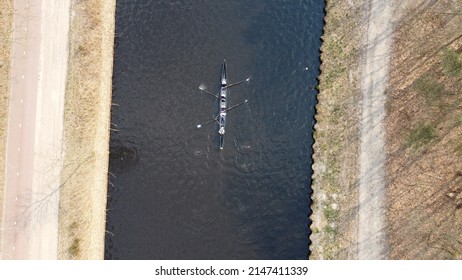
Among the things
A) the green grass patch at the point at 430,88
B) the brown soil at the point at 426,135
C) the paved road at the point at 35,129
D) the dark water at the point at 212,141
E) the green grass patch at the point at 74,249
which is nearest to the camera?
the green grass patch at the point at 74,249

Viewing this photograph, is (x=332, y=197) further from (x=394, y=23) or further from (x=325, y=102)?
(x=394, y=23)

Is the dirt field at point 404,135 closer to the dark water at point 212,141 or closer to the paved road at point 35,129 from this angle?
the dark water at point 212,141

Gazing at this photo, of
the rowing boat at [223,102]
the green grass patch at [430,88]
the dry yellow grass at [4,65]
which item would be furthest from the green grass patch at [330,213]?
the dry yellow grass at [4,65]

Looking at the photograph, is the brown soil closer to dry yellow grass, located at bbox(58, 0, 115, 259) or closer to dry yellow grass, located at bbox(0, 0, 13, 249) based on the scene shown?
dry yellow grass, located at bbox(58, 0, 115, 259)

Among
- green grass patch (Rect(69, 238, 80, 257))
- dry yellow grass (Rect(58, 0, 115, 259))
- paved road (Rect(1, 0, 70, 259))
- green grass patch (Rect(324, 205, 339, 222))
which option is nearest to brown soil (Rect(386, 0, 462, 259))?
green grass patch (Rect(324, 205, 339, 222))

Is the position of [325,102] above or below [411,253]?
above

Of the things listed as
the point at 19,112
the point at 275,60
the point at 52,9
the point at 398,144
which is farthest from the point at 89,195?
the point at 398,144
